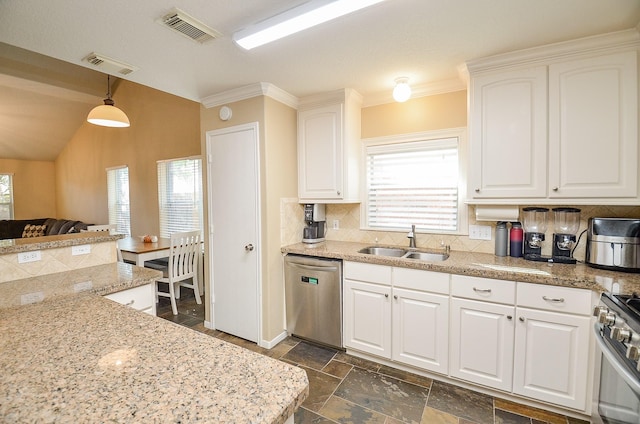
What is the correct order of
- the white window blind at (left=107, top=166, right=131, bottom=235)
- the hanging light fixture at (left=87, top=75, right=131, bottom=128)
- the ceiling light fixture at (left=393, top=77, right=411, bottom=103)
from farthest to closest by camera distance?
1. the white window blind at (left=107, top=166, right=131, bottom=235)
2. the hanging light fixture at (left=87, top=75, right=131, bottom=128)
3. the ceiling light fixture at (left=393, top=77, right=411, bottom=103)

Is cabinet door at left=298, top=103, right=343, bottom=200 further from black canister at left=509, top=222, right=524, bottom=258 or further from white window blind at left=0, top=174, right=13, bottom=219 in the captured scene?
white window blind at left=0, top=174, right=13, bottom=219

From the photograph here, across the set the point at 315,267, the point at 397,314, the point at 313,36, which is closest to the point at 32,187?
the point at 315,267

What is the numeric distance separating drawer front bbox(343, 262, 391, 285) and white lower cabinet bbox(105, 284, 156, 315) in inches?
57.2

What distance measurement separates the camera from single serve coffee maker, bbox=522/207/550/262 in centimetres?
216

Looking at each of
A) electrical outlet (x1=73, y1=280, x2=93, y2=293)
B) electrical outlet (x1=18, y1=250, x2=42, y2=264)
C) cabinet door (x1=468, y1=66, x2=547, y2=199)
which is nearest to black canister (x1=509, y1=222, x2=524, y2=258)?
cabinet door (x1=468, y1=66, x2=547, y2=199)

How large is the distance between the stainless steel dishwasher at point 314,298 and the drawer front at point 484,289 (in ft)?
3.07

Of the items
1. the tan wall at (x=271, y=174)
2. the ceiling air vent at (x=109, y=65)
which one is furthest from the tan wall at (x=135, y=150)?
the ceiling air vent at (x=109, y=65)

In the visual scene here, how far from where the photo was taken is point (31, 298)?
4.89 ft

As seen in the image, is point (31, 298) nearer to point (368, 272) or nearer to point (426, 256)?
point (368, 272)

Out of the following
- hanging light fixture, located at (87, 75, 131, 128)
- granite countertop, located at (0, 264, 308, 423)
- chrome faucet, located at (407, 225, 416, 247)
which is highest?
hanging light fixture, located at (87, 75, 131, 128)

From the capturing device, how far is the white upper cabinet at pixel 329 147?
2770 mm

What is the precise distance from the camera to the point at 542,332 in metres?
1.82

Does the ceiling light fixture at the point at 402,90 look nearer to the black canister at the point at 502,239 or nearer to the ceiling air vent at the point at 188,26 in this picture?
the black canister at the point at 502,239

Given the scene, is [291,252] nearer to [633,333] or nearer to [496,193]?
[496,193]
